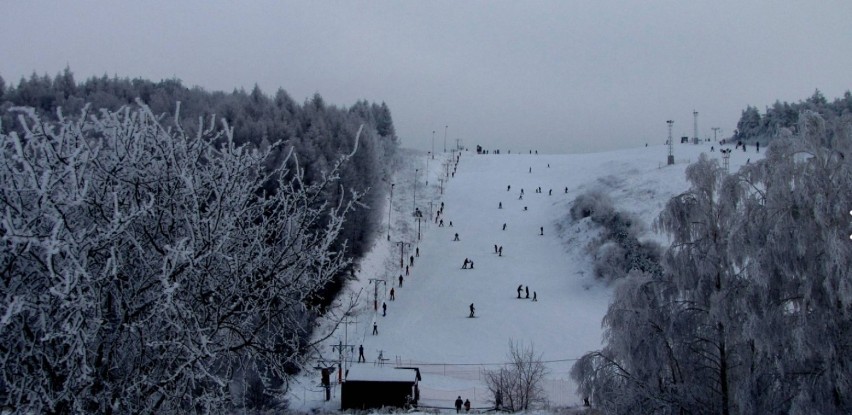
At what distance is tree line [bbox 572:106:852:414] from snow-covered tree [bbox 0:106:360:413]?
7.51 metres

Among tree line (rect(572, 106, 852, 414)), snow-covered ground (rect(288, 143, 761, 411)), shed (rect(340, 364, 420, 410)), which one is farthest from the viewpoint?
snow-covered ground (rect(288, 143, 761, 411))

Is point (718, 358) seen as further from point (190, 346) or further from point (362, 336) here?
point (362, 336)

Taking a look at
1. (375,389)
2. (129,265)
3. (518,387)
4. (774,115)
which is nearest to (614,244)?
(518,387)

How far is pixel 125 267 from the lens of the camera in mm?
4215

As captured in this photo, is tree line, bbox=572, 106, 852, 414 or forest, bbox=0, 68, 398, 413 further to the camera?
tree line, bbox=572, 106, 852, 414

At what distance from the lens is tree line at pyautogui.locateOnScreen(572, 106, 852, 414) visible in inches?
353

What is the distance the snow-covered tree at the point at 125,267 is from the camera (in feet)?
11.7

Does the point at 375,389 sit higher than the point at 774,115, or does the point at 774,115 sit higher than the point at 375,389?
the point at 774,115

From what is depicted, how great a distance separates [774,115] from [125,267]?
270 ft

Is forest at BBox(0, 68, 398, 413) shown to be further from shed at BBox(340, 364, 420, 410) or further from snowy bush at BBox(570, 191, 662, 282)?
snowy bush at BBox(570, 191, 662, 282)

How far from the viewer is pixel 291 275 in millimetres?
5027

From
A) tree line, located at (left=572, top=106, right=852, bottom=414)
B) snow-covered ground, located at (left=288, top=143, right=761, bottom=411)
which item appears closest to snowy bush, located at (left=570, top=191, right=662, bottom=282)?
snow-covered ground, located at (left=288, top=143, right=761, bottom=411)

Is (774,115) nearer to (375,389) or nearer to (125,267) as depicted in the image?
(375,389)

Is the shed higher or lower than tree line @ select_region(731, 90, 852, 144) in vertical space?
lower
